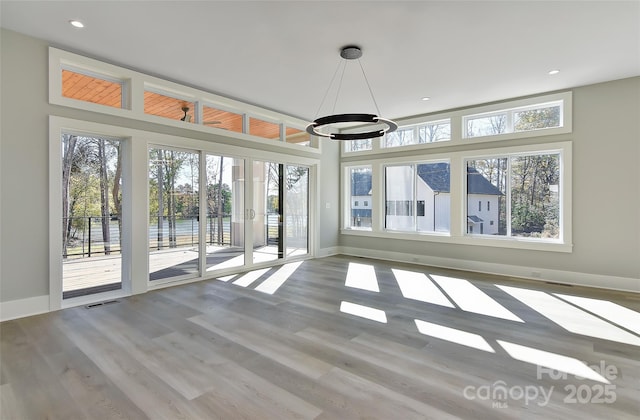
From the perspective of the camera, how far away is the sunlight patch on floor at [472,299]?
149 inches

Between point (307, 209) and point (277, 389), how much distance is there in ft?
17.9

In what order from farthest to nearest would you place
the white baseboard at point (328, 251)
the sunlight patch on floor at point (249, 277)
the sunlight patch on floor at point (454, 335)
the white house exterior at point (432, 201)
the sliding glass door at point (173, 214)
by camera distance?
1. the white baseboard at point (328, 251)
2. the white house exterior at point (432, 201)
3. the sunlight patch on floor at point (249, 277)
4. the sliding glass door at point (173, 214)
5. the sunlight patch on floor at point (454, 335)

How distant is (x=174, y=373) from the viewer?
2.44m

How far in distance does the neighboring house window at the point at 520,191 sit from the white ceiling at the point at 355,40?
1274 mm

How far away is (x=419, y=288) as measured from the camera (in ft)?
16.1

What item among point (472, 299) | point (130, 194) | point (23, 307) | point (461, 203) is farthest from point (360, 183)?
point (23, 307)

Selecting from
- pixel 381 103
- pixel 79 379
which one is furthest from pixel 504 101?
pixel 79 379

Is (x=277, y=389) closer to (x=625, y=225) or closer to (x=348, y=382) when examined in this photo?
(x=348, y=382)

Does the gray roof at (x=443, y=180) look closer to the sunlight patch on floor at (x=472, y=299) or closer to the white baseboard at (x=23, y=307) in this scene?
the sunlight patch on floor at (x=472, y=299)

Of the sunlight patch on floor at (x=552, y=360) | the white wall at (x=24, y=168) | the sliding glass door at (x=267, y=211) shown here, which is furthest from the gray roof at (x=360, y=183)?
the white wall at (x=24, y=168)

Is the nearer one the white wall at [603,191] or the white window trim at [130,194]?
the white window trim at [130,194]

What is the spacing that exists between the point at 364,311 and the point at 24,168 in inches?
169

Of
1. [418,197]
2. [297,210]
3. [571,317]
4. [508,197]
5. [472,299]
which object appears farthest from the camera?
[297,210]

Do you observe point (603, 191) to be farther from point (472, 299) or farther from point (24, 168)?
point (24, 168)
